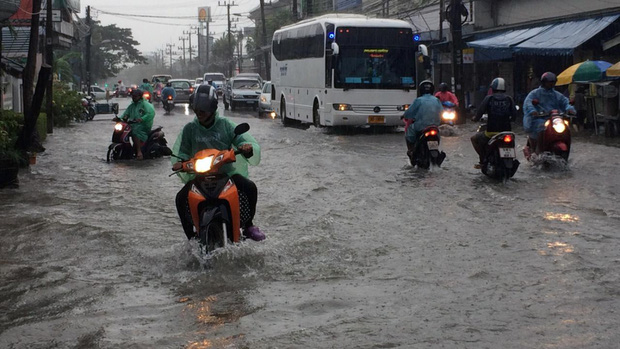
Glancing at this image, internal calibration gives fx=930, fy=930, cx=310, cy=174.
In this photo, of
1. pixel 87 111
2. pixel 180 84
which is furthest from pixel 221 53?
pixel 87 111

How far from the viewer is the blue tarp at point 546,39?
1025 inches

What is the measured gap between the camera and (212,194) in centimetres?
744

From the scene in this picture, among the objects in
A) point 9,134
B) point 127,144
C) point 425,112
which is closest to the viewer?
point 425,112

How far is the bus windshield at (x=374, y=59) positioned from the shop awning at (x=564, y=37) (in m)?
4.21

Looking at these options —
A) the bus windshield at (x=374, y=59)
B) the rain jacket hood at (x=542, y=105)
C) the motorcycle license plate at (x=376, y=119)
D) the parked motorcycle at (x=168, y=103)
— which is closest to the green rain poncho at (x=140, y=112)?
the rain jacket hood at (x=542, y=105)

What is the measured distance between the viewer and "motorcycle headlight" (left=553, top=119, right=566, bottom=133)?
1439 cm

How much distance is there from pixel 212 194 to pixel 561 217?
4.87 metres

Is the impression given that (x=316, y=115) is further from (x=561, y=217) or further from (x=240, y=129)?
(x=240, y=129)

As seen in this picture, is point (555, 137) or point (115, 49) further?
point (115, 49)

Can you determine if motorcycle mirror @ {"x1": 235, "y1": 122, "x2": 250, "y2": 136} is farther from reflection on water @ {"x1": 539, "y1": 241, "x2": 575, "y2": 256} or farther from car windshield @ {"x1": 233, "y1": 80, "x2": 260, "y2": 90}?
car windshield @ {"x1": 233, "y1": 80, "x2": 260, "y2": 90}

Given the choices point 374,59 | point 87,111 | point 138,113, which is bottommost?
point 138,113

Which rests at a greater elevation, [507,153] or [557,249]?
[507,153]

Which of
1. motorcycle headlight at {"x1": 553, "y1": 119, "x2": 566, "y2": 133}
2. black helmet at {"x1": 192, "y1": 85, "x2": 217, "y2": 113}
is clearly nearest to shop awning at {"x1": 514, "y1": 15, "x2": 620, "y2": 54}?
motorcycle headlight at {"x1": 553, "y1": 119, "x2": 566, "y2": 133}

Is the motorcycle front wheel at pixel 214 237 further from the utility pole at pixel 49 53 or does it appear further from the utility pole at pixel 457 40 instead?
the utility pole at pixel 457 40
